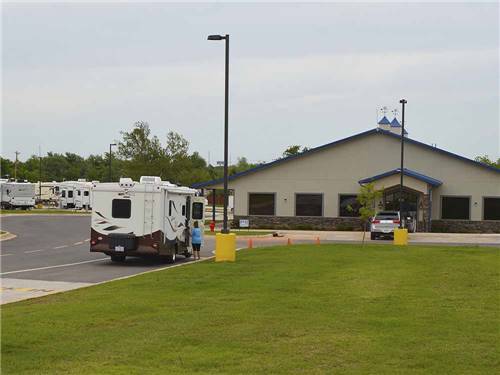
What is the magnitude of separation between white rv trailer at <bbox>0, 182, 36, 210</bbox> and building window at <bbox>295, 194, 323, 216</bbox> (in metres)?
32.2

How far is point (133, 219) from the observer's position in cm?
2500

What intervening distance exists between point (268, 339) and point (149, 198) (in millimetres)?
14794

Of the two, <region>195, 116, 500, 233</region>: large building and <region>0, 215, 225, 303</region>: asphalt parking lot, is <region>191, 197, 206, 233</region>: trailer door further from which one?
<region>195, 116, 500, 233</region>: large building

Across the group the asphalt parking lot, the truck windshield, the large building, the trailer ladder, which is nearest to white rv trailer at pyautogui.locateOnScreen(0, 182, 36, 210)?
the large building

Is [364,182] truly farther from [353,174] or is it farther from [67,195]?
[67,195]

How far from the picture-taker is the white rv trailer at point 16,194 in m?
76.1

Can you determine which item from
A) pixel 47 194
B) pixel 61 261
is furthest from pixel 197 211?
pixel 47 194

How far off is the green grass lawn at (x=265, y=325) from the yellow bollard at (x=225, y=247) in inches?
160

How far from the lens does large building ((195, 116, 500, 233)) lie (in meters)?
54.0

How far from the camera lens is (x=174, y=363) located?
916 centimetres

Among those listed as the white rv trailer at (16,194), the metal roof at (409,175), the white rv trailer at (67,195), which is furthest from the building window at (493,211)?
the white rv trailer at (67,195)

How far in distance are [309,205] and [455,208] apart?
10414 millimetres

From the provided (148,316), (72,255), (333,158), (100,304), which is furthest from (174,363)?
(333,158)

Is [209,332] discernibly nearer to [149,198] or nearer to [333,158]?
[149,198]
